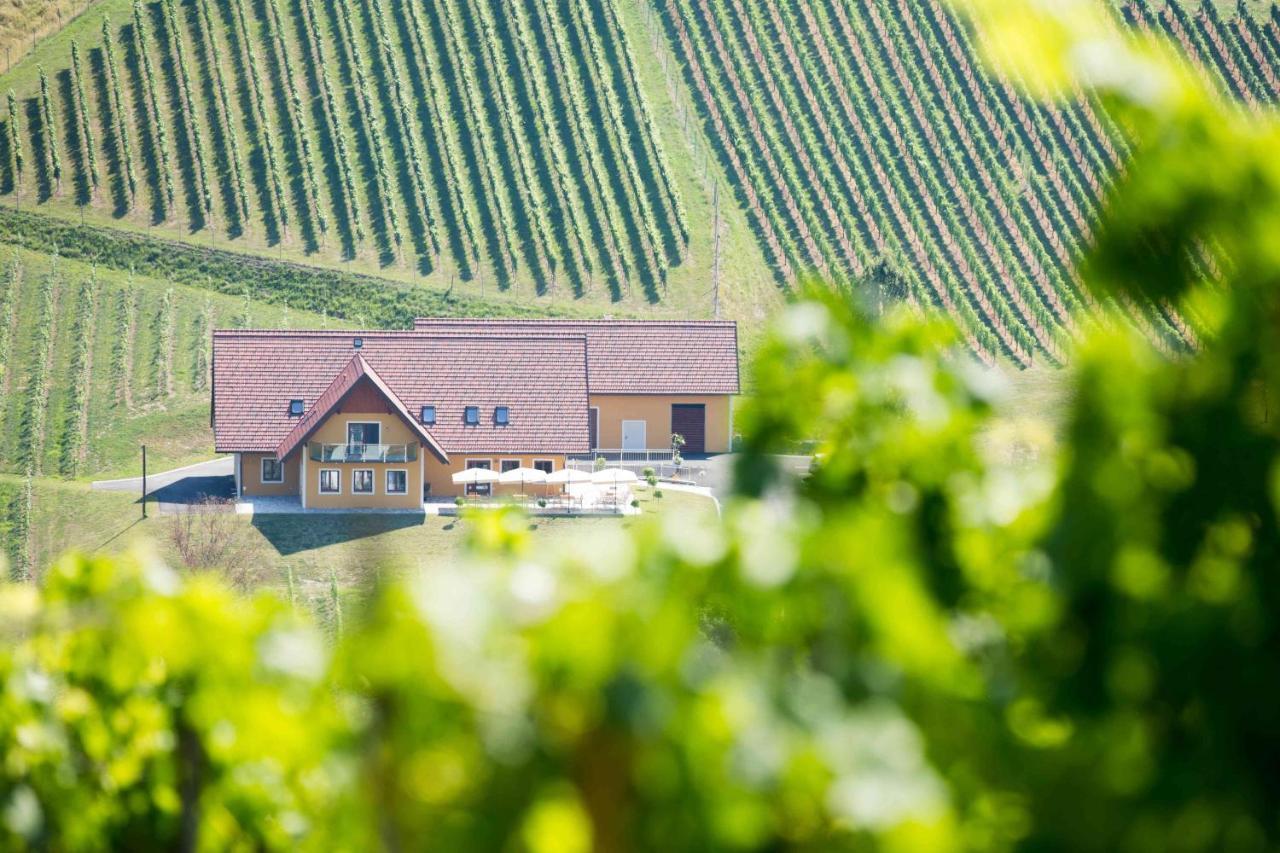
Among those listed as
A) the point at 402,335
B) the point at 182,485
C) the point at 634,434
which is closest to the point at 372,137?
the point at 402,335

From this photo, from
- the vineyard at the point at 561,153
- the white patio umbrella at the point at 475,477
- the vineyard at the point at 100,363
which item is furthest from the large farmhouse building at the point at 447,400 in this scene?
the vineyard at the point at 561,153

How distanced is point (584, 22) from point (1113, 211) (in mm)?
78904

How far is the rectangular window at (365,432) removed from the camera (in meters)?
45.1

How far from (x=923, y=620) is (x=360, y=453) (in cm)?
4349

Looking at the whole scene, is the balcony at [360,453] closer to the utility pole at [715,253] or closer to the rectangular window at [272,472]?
the rectangular window at [272,472]

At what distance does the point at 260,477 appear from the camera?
4634 cm

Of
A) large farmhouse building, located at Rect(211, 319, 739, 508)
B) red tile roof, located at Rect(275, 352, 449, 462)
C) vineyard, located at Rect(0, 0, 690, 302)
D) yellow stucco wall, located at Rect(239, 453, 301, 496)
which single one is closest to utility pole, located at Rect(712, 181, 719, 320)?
vineyard, located at Rect(0, 0, 690, 302)

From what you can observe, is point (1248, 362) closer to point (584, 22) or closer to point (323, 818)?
point (323, 818)

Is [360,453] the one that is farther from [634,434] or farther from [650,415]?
[650,415]

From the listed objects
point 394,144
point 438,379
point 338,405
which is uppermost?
point 394,144

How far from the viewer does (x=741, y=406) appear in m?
2.20

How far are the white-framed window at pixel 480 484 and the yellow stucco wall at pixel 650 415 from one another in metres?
7.36

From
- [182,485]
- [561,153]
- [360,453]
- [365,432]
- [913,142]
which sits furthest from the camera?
[913,142]

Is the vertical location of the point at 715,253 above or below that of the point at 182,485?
above
